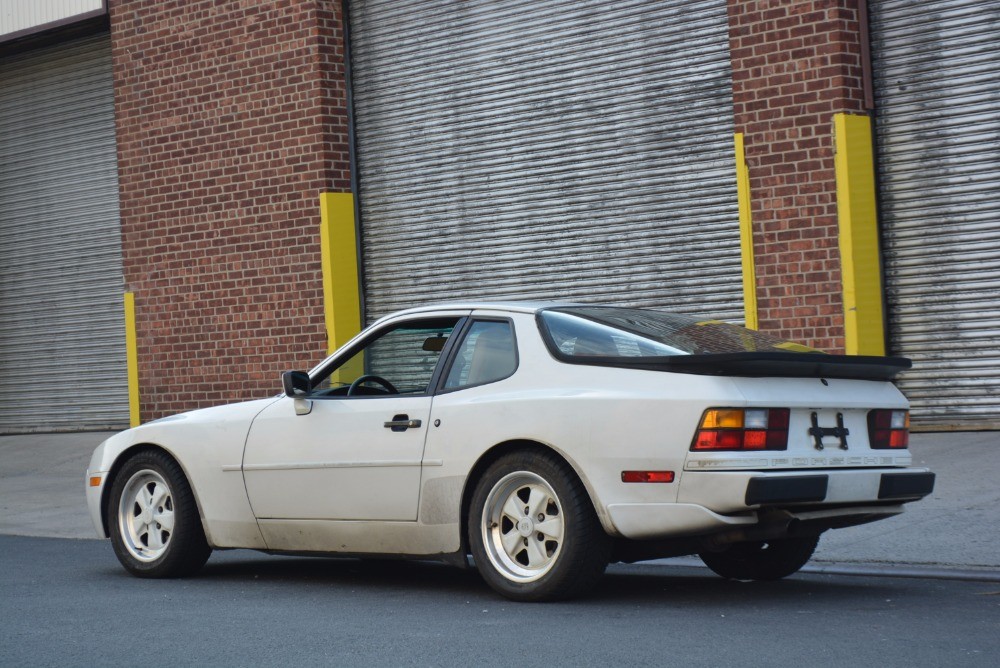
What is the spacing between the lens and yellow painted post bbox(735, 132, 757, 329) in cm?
1203

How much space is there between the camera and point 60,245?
18141mm

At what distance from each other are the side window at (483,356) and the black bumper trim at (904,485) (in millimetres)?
1815

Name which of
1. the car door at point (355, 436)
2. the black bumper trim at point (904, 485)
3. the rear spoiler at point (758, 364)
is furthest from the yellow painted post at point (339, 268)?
the black bumper trim at point (904, 485)

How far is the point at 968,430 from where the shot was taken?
1123 centimetres

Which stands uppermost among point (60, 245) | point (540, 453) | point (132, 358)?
point (60, 245)

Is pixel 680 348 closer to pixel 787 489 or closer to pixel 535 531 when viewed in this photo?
pixel 787 489

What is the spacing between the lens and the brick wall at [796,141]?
37.9 feet

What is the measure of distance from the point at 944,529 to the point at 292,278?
856 cm

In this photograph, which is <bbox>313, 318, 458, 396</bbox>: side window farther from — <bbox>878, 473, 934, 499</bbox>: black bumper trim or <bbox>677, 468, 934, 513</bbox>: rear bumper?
<bbox>878, 473, 934, 499</bbox>: black bumper trim

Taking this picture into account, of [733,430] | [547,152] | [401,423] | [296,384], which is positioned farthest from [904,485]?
[547,152]

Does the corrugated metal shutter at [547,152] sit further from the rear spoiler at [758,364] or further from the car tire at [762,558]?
the rear spoiler at [758,364]

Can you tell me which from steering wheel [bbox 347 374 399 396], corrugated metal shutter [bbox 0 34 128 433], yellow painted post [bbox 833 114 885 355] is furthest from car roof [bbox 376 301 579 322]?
corrugated metal shutter [bbox 0 34 128 433]

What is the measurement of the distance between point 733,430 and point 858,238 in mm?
5772

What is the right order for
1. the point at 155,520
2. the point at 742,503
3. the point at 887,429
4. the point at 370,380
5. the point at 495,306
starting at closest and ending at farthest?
the point at 742,503, the point at 887,429, the point at 495,306, the point at 370,380, the point at 155,520
